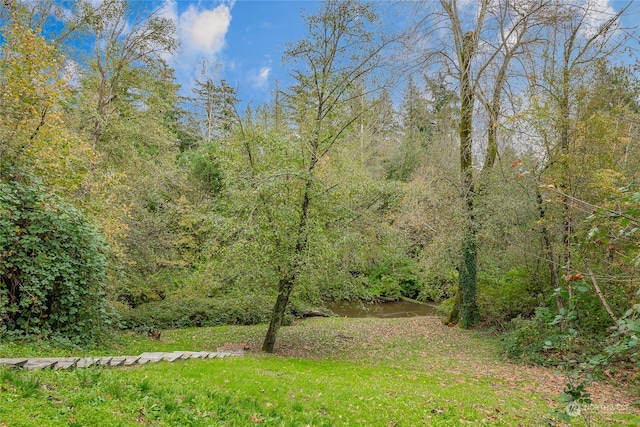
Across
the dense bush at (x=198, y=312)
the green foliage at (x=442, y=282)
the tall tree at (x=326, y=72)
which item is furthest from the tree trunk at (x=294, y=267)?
the green foliage at (x=442, y=282)

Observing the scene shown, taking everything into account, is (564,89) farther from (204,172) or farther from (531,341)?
(204,172)

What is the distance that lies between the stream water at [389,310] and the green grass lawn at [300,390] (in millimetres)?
8238

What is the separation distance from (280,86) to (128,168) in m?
8.41

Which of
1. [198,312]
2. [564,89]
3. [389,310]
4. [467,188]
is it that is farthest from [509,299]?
[198,312]

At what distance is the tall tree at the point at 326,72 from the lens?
977cm

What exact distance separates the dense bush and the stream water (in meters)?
5.20

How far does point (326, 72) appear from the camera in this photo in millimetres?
10000

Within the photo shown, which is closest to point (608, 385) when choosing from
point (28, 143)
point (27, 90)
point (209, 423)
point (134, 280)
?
point (209, 423)

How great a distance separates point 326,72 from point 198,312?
35.9 feet

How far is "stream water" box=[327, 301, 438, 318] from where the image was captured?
19.8 meters

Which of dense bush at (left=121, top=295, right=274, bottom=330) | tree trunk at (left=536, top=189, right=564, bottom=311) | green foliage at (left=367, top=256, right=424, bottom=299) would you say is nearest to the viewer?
tree trunk at (left=536, top=189, right=564, bottom=311)

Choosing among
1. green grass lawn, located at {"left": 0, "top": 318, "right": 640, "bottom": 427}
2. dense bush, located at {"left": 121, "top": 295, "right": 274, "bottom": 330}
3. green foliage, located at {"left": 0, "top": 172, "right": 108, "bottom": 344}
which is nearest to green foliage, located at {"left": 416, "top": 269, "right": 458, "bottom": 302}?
green grass lawn, located at {"left": 0, "top": 318, "right": 640, "bottom": 427}

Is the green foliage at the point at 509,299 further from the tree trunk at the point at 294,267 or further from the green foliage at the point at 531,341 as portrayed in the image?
the tree trunk at the point at 294,267

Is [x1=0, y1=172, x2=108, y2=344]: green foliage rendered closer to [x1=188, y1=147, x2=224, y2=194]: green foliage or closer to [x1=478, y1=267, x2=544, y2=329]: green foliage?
[x1=478, y1=267, x2=544, y2=329]: green foliage
